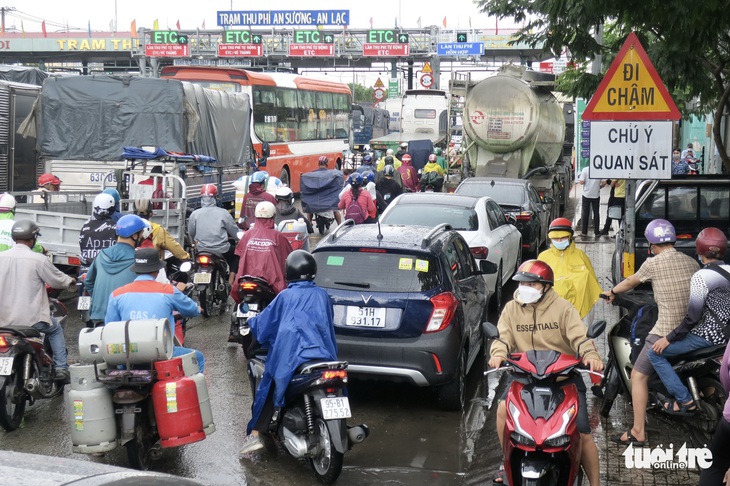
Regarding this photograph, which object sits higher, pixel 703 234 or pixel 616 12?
pixel 616 12

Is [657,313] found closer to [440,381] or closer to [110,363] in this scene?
[440,381]

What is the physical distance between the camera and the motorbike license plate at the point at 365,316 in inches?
314

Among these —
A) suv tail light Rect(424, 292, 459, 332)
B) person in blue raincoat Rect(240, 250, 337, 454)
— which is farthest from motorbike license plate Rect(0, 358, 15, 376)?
suv tail light Rect(424, 292, 459, 332)

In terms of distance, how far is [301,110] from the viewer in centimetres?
3000

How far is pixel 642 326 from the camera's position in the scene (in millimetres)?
7309

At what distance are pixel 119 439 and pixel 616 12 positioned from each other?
6426mm

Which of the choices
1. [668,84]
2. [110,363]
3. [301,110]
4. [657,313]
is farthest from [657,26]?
[301,110]

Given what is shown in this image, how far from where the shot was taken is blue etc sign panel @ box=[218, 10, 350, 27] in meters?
55.3

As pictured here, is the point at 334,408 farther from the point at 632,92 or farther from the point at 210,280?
the point at 210,280

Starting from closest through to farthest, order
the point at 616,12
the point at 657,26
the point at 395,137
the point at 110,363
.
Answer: the point at 110,363
the point at 616,12
the point at 657,26
the point at 395,137

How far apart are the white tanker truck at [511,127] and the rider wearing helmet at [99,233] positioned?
12284mm

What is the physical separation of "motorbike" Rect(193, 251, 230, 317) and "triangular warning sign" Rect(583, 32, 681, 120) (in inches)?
219

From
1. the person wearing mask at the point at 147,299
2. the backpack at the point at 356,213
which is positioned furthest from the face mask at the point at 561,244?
the backpack at the point at 356,213

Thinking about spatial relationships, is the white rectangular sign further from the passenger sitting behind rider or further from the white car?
the white car
